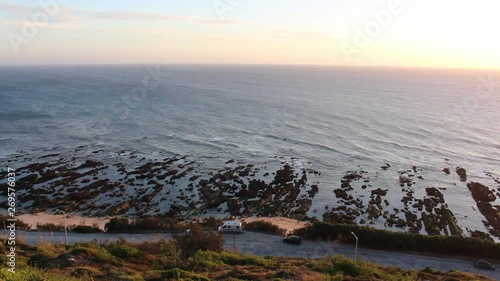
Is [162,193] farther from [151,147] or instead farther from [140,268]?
[140,268]

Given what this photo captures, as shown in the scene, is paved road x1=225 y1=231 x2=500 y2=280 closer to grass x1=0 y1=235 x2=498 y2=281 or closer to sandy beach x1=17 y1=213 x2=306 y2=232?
grass x1=0 y1=235 x2=498 y2=281

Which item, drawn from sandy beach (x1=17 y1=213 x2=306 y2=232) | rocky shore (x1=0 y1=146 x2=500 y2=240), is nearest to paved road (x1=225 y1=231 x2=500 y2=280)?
sandy beach (x1=17 y1=213 x2=306 y2=232)

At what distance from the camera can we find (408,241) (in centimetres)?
2859

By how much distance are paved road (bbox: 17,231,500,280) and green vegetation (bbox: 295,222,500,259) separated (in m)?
0.69

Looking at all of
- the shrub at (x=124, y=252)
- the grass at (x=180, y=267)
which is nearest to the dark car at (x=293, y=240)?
the grass at (x=180, y=267)

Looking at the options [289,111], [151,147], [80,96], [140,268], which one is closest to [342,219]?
[140,268]

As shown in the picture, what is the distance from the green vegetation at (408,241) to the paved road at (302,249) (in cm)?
69

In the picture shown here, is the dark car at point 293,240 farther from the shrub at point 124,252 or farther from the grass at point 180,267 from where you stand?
the shrub at point 124,252

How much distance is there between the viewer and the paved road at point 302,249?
2670 centimetres

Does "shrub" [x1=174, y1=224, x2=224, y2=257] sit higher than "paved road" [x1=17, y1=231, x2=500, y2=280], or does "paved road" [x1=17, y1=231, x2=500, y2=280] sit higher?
"shrub" [x1=174, y1=224, x2=224, y2=257]

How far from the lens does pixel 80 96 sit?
122 metres

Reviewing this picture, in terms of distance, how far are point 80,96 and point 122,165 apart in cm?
8143

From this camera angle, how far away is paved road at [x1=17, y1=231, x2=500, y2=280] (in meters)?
26.7

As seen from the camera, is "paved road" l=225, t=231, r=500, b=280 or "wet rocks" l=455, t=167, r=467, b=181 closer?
"paved road" l=225, t=231, r=500, b=280
